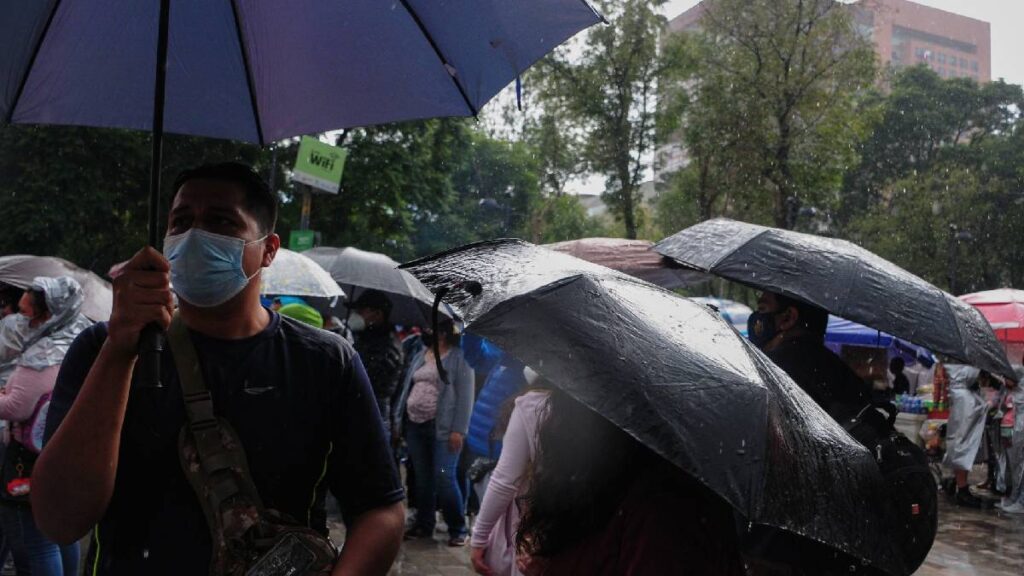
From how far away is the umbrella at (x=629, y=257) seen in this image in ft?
18.8

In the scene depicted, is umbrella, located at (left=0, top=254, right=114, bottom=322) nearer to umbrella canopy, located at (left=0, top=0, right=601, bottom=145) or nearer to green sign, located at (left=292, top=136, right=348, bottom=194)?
umbrella canopy, located at (left=0, top=0, right=601, bottom=145)

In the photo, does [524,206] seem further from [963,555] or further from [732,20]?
[963,555]

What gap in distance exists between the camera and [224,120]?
323 centimetres

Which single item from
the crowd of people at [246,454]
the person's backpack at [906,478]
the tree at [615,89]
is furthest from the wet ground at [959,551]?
the tree at [615,89]

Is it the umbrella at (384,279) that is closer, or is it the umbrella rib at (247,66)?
the umbrella rib at (247,66)

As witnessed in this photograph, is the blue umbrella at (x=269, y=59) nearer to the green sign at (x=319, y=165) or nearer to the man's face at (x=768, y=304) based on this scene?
the man's face at (x=768, y=304)

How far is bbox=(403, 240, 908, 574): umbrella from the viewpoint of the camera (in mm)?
1896

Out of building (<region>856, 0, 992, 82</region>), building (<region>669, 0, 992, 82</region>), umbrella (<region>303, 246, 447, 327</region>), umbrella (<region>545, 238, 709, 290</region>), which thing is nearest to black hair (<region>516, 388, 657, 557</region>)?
Result: umbrella (<region>545, 238, 709, 290</region>)

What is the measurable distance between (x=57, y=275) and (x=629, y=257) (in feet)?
15.1

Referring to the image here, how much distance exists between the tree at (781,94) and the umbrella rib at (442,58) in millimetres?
22210

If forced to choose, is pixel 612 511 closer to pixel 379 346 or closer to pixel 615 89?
pixel 379 346

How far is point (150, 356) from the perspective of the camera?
6.48 feet

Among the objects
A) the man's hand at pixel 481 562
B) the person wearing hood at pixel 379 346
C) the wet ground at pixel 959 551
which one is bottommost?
the wet ground at pixel 959 551

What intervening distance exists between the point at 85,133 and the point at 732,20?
16017 mm
